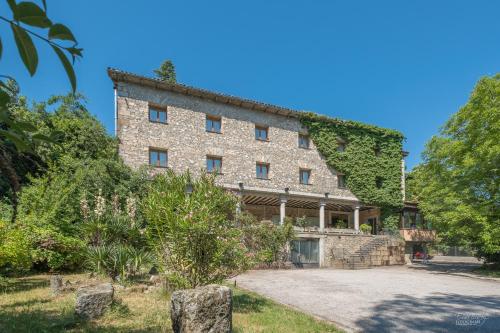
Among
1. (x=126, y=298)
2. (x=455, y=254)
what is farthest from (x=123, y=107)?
(x=455, y=254)

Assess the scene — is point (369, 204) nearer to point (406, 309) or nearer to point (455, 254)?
point (406, 309)

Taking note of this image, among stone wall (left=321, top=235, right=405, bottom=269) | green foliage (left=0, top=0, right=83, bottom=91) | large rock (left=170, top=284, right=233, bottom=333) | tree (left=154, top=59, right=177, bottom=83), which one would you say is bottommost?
stone wall (left=321, top=235, right=405, bottom=269)

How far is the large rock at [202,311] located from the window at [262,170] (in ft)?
56.7

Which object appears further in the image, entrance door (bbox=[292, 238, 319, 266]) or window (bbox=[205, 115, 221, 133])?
window (bbox=[205, 115, 221, 133])

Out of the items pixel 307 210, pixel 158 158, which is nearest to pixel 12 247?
pixel 158 158

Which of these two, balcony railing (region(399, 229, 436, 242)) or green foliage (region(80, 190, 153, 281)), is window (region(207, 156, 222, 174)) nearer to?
green foliage (region(80, 190, 153, 281))

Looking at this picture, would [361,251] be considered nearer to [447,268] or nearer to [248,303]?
[447,268]

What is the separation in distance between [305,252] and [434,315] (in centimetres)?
1322

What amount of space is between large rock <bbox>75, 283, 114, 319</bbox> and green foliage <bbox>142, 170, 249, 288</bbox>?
1.33 meters

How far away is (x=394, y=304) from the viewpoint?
8.88m

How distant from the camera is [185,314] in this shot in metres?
4.82

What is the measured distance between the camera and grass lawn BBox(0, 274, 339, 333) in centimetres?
552

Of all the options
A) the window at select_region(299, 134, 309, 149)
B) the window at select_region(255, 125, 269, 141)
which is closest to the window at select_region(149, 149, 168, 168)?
the window at select_region(255, 125, 269, 141)

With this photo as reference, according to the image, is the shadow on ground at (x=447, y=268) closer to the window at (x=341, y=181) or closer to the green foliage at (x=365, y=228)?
the green foliage at (x=365, y=228)
